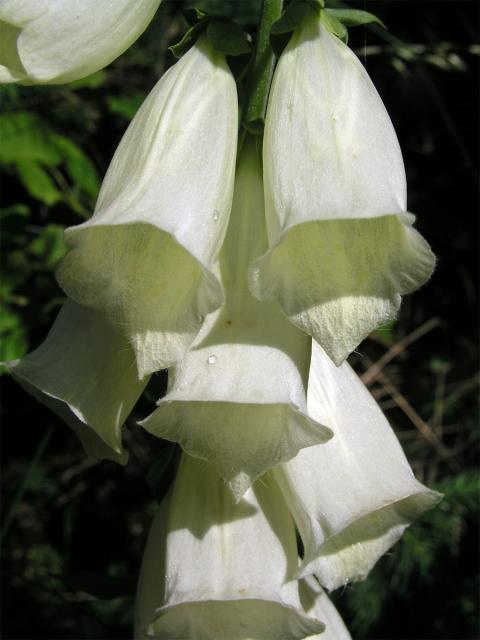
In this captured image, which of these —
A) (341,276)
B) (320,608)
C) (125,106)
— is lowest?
(320,608)

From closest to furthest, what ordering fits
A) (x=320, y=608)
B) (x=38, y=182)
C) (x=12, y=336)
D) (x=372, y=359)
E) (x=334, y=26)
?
(x=334, y=26), (x=320, y=608), (x=12, y=336), (x=38, y=182), (x=372, y=359)

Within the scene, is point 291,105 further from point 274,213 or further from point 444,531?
point 444,531

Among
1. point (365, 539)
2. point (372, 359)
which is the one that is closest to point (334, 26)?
point (365, 539)

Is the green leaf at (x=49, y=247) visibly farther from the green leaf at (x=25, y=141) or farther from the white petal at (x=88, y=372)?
the white petal at (x=88, y=372)

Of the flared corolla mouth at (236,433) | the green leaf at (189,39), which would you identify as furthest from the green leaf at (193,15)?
the flared corolla mouth at (236,433)

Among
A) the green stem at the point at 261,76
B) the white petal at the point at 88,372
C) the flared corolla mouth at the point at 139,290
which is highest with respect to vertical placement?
the green stem at the point at 261,76

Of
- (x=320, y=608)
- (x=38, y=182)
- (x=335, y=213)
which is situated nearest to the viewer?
(x=335, y=213)


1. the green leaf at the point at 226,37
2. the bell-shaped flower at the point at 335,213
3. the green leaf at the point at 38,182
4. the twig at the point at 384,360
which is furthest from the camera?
the twig at the point at 384,360

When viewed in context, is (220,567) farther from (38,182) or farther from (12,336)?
(38,182)
